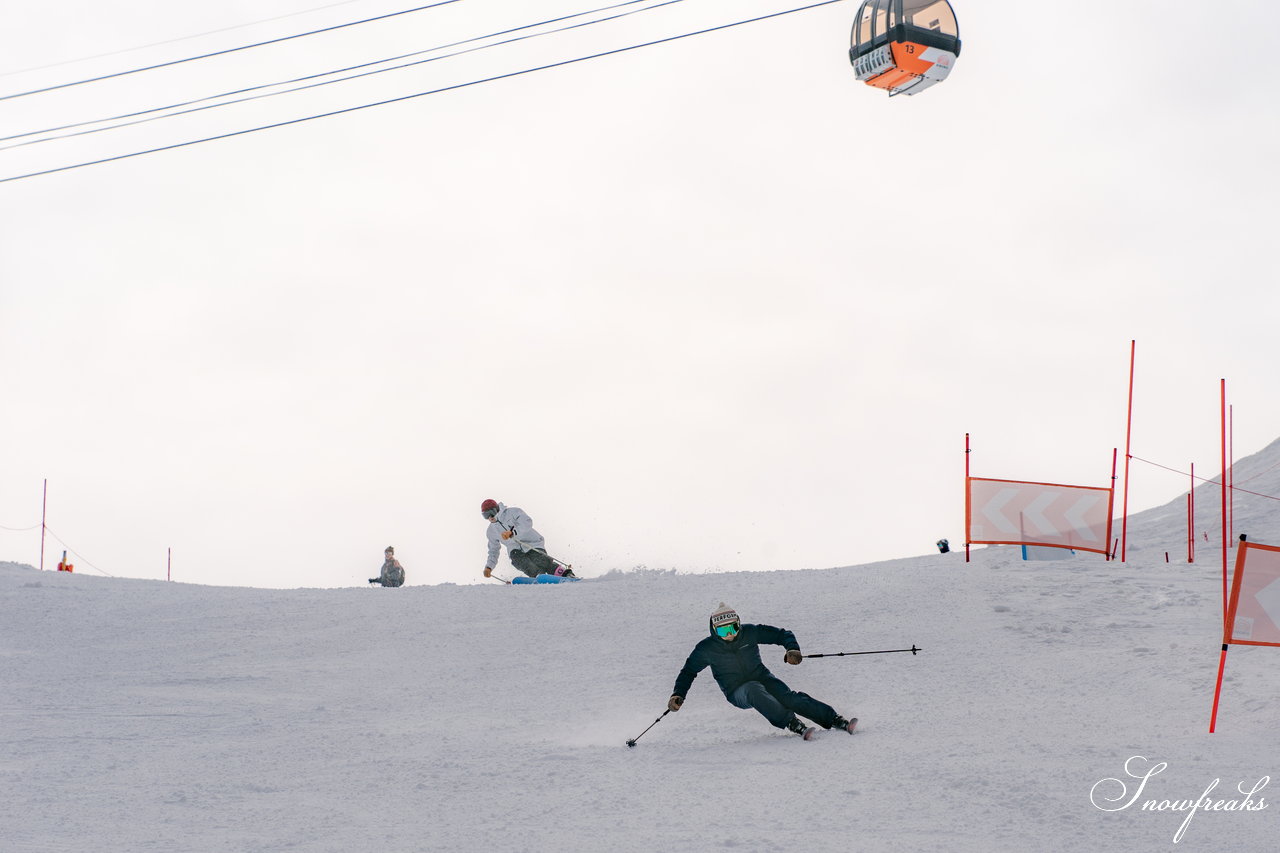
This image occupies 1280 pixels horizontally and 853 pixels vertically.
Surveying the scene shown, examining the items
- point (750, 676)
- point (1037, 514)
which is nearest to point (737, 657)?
point (750, 676)

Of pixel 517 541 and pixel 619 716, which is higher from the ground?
pixel 517 541

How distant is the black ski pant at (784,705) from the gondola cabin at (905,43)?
10548 millimetres

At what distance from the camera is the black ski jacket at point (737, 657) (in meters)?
10.3

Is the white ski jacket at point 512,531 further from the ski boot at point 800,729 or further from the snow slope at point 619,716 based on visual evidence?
the ski boot at point 800,729

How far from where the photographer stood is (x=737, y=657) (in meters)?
10.4

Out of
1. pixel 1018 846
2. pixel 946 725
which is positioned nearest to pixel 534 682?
pixel 946 725

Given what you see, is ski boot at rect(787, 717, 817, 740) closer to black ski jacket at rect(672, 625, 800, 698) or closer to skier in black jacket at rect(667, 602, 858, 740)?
skier in black jacket at rect(667, 602, 858, 740)

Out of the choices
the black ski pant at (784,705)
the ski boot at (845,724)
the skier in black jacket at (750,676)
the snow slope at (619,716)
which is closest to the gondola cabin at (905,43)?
the snow slope at (619,716)

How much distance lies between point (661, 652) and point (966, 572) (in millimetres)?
4751

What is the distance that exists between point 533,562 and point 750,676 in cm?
880

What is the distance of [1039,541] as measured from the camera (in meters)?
16.0

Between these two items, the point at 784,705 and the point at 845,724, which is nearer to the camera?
the point at 845,724

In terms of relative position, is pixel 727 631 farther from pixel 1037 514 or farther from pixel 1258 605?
pixel 1037 514

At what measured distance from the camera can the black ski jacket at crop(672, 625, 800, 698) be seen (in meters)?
10.3
